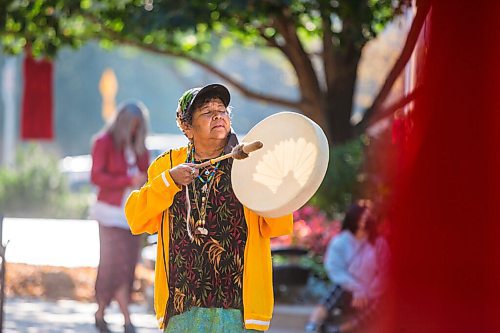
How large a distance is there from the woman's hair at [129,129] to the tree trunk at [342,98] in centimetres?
428

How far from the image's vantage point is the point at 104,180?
9.02 metres

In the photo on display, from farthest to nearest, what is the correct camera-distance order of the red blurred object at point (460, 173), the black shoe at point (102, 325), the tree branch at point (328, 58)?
the tree branch at point (328, 58) < the black shoe at point (102, 325) < the red blurred object at point (460, 173)

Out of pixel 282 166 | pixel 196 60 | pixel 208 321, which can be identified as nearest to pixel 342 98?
pixel 196 60

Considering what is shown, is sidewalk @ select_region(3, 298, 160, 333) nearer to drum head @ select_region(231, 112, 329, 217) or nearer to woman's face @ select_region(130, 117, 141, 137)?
woman's face @ select_region(130, 117, 141, 137)

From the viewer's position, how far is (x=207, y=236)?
4.52 metres

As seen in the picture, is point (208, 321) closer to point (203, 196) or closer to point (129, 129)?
point (203, 196)

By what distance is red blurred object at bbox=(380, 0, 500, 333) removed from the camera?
327 centimetres

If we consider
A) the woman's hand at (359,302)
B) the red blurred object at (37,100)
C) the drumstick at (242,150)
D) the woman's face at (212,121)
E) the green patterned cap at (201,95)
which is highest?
the red blurred object at (37,100)

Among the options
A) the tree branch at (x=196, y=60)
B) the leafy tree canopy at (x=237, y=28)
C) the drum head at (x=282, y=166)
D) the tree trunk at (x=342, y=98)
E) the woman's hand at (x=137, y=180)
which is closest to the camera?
the drum head at (x=282, y=166)

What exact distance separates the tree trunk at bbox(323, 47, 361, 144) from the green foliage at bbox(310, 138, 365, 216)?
679 millimetres

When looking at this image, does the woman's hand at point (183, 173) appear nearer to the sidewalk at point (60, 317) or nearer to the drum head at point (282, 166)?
the drum head at point (282, 166)

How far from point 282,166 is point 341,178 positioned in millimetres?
8438

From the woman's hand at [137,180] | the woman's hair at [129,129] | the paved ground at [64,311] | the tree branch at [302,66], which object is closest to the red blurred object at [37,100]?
the paved ground at [64,311]

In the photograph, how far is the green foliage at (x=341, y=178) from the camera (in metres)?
12.5
